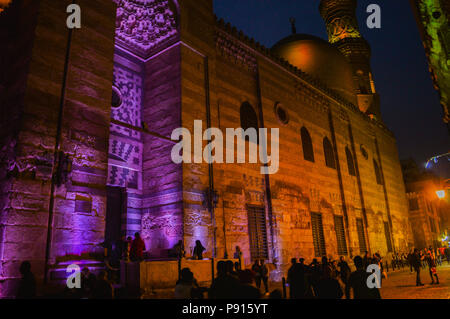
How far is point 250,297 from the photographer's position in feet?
10.1

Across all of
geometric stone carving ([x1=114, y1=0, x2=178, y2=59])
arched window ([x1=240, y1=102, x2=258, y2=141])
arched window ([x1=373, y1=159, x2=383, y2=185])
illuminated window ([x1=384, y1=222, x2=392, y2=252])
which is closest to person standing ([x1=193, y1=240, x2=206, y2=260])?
arched window ([x1=240, y1=102, x2=258, y2=141])

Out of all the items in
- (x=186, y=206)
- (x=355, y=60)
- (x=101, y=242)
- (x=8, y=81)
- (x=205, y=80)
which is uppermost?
(x=355, y=60)

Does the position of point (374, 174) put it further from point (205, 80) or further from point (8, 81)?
point (8, 81)

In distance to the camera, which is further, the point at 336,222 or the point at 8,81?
the point at 336,222

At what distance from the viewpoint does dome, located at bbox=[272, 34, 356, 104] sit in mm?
21859

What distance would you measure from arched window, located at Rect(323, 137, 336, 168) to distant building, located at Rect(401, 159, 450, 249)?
1573 centimetres

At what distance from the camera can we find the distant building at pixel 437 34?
5773 millimetres

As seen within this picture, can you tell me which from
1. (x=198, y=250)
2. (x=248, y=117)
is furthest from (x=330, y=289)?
(x=248, y=117)

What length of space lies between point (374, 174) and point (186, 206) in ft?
54.3

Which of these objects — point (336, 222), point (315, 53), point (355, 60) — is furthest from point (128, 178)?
point (355, 60)

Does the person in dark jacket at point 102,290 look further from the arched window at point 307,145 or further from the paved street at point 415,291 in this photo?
the arched window at point 307,145

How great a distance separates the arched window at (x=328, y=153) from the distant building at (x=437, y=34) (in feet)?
33.1

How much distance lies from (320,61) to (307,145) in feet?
29.0
